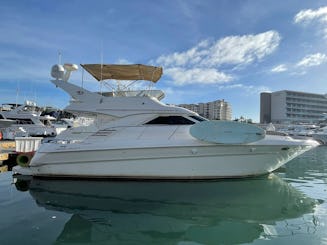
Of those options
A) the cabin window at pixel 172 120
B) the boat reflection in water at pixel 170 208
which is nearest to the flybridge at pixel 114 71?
the cabin window at pixel 172 120

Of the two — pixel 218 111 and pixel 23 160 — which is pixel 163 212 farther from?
pixel 218 111

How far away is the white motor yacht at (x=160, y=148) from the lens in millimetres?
8461

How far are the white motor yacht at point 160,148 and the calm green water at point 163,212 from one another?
1.34 ft

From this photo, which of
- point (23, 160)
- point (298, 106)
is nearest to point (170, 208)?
point (23, 160)

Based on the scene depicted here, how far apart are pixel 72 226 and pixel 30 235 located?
76 centimetres

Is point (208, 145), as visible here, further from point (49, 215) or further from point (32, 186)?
point (32, 186)

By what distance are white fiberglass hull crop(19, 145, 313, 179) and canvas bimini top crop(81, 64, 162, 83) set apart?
3.39 metres

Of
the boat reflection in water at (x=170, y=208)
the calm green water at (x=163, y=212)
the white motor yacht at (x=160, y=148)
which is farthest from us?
the white motor yacht at (x=160, y=148)

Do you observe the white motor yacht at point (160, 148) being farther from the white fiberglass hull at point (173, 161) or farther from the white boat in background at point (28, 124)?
the white boat in background at point (28, 124)

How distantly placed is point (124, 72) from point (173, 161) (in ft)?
14.0

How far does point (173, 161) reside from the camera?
8.64 m

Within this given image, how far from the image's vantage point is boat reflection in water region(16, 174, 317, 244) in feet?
15.9

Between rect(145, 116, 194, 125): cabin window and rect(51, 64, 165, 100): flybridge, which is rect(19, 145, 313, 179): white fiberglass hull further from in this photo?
rect(51, 64, 165, 100): flybridge

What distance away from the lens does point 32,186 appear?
8.57 meters
